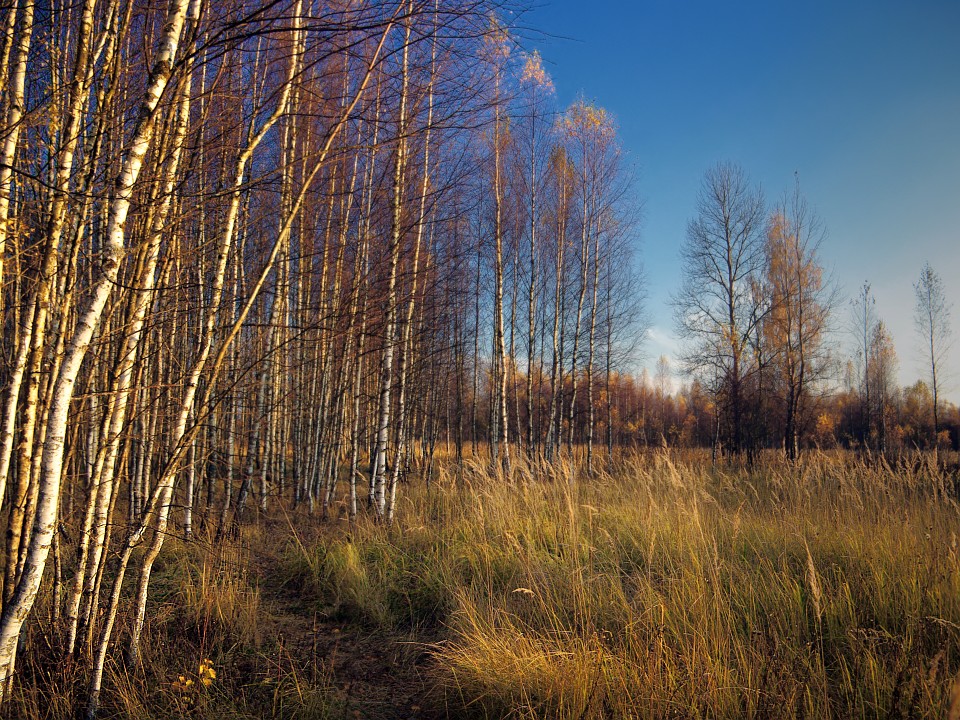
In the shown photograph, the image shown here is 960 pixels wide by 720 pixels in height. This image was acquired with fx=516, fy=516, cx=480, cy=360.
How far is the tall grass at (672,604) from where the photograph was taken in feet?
7.60

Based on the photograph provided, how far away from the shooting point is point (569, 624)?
313 cm

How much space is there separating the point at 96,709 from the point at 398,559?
2.75 metres

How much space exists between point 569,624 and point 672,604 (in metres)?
0.62

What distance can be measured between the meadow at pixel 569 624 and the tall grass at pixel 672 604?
18 millimetres

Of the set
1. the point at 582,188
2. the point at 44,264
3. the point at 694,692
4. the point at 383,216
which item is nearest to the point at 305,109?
the point at 383,216

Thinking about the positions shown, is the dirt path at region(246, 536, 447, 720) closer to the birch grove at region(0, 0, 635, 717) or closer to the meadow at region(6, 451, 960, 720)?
the meadow at region(6, 451, 960, 720)

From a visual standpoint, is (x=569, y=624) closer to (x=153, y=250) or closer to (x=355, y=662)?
(x=355, y=662)

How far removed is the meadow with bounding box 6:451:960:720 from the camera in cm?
237

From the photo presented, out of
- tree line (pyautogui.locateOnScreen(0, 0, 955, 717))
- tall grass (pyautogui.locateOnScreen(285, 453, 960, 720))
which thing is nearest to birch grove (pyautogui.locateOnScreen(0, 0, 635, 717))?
tree line (pyautogui.locateOnScreen(0, 0, 955, 717))

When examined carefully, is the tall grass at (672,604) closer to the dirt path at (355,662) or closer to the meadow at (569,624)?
the meadow at (569,624)

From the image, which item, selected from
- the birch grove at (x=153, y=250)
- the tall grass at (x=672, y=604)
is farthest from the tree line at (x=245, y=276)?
the tall grass at (x=672, y=604)

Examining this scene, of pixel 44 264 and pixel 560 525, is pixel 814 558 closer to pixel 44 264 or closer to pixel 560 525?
pixel 560 525

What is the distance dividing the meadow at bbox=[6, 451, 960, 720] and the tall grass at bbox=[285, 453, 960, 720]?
0.02 metres

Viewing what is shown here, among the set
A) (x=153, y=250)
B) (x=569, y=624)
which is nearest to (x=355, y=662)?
(x=569, y=624)
